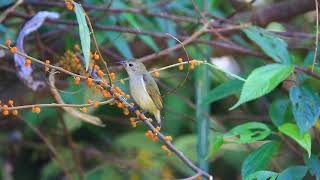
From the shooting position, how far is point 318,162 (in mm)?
2801

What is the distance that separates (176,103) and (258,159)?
1.76 metres

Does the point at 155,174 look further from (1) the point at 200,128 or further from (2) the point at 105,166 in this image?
(1) the point at 200,128

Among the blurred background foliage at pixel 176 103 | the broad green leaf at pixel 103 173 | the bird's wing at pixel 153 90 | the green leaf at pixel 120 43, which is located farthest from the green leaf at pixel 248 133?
the broad green leaf at pixel 103 173

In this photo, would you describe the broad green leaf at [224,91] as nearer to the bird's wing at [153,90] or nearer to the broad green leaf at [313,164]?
the bird's wing at [153,90]

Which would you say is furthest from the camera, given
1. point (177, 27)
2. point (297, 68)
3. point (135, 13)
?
point (177, 27)

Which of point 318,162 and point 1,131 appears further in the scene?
point 1,131

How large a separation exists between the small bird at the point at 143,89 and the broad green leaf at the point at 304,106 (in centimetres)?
71

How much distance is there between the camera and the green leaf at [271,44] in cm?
317

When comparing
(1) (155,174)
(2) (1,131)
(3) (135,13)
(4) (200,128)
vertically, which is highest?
(3) (135,13)

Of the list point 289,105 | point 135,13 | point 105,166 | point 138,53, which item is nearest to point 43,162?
point 105,166

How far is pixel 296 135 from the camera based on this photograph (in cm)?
271

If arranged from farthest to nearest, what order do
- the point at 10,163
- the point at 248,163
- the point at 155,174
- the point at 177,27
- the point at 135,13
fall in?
the point at 10,163, the point at 155,174, the point at 177,27, the point at 135,13, the point at 248,163

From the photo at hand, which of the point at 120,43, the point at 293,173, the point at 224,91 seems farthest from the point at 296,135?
the point at 120,43

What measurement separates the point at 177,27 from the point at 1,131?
165cm
